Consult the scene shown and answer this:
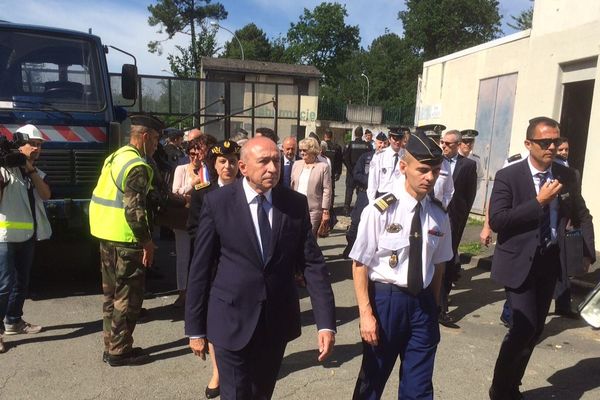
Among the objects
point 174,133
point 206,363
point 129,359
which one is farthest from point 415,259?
point 174,133

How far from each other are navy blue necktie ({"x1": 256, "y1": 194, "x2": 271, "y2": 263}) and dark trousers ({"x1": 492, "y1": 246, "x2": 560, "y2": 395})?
1.89m

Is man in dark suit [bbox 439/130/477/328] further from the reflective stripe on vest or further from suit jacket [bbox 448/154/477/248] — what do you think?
the reflective stripe on vest

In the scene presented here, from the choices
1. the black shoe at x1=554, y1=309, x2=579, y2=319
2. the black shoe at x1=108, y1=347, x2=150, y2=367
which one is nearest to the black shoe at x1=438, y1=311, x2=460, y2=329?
the black shoe at x1=554, y1=309, x2=579, y2=319

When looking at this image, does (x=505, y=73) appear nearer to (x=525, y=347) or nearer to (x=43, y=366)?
(x=525, y=347)

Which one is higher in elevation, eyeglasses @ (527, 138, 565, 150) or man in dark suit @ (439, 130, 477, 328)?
eyeglasses @ (527, 138, 565, 150)

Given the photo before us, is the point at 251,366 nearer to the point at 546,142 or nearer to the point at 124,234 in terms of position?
the point at 124,234

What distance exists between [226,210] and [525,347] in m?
2.30

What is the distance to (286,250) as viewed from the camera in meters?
2.48

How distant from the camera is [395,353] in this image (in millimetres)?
2699

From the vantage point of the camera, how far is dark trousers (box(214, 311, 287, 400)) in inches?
94.8

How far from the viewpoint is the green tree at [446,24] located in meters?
61.9

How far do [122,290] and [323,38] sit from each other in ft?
251

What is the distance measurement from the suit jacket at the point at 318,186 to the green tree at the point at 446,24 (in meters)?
62.3

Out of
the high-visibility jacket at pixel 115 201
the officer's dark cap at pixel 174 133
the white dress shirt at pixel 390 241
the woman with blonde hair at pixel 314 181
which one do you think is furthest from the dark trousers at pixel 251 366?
the officer's dark cap at pixel 174 133
